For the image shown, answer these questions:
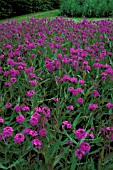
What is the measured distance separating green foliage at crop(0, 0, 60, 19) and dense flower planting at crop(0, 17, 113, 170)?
8.78 m

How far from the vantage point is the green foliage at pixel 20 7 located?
13.6 meters

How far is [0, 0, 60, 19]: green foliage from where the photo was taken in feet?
44.5

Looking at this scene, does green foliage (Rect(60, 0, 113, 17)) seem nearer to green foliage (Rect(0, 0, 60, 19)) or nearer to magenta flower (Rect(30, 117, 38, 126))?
green foliage (Rect(0, 0, 60, 19))

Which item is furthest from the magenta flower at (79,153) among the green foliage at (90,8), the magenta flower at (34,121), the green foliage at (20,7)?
the green foliage at (20,7)

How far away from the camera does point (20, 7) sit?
14398mm

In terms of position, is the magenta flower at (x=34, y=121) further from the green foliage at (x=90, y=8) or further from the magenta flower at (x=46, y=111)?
the green foliage at (x=90, y=8)

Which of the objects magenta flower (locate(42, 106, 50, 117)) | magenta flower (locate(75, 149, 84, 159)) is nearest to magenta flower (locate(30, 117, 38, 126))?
magenta flower (locate(42, 106, 50, 117))

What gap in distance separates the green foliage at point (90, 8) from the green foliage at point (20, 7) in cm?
231

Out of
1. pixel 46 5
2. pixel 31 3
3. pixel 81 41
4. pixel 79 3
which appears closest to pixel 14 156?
pixel 81 41

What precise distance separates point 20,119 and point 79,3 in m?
11.7

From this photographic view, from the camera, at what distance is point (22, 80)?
3.34 metres

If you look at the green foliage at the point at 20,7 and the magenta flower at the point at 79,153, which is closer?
the magenta flower at the point at 79,153

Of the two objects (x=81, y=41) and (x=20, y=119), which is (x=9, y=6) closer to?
(x=81, y=41)

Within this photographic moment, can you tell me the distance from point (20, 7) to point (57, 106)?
41.1ft
